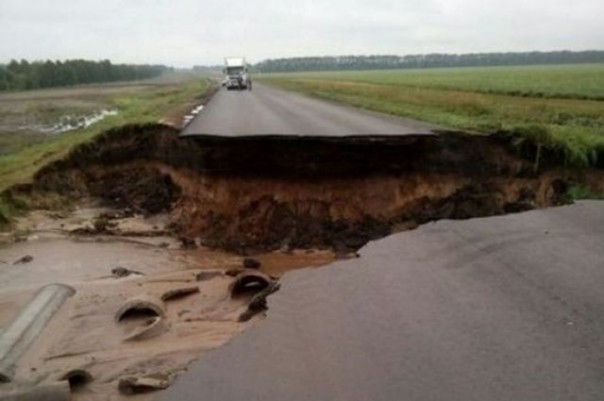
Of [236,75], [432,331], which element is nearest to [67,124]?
[236,75]

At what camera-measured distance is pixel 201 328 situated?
7.17 m

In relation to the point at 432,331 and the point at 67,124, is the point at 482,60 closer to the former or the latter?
the point at 67,124

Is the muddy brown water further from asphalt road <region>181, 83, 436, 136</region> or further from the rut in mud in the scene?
asphalt road <region>181, 83, 436, 136</region>

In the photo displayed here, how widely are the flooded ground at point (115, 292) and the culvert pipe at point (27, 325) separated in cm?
10

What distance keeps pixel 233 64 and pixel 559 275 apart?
4545cm

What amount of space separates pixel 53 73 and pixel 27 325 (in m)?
113

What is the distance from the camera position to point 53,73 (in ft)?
361

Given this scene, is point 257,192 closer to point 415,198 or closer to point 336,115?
point 415,198

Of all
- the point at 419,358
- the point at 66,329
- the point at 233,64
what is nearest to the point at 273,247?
the point at 66,329

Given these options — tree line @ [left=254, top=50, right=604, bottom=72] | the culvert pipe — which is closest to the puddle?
the culvert pipe

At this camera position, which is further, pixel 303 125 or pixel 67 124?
pixel 67 124

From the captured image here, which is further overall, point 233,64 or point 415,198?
point 233,64

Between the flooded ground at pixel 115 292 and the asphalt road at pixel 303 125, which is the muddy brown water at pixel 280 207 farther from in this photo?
the asphalt road at pixel 303 125

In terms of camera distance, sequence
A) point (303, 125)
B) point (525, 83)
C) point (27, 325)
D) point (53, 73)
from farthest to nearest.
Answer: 1. point (53, 73)
2. point (525, 83)
3. point (303, 125)
4. point (27, 325)
